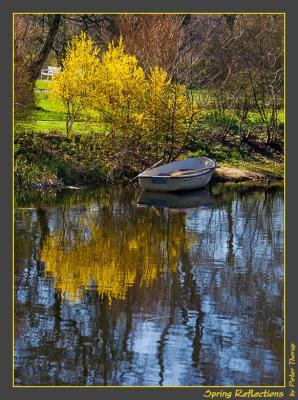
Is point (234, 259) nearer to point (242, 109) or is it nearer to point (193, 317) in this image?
point (193, 317)

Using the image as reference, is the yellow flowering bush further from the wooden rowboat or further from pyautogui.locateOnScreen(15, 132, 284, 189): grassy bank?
the wooden rowboat

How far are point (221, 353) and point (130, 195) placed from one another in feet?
54.8

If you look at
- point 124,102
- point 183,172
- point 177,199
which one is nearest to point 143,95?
point 124,102

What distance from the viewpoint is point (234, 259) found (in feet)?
60.2

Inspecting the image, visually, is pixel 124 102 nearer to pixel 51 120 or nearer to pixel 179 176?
pixel 51 120

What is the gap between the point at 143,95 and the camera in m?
32.2

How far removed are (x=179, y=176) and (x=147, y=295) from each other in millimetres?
14157

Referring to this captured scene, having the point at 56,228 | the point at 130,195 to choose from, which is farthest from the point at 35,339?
the point at 130,195

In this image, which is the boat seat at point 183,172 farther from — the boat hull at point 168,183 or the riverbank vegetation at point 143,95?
the riverbank vegetation at point 143,95

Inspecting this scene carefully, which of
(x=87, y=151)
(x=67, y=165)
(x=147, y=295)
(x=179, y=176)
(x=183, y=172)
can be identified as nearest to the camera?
(x=147, y=295)

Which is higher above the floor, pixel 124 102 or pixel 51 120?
pixel 124 102

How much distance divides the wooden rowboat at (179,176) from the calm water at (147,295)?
10.9 feet

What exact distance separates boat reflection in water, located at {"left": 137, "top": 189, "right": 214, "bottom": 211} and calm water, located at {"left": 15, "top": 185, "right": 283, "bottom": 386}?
2.97ft

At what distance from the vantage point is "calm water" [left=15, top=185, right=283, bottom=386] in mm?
11461
